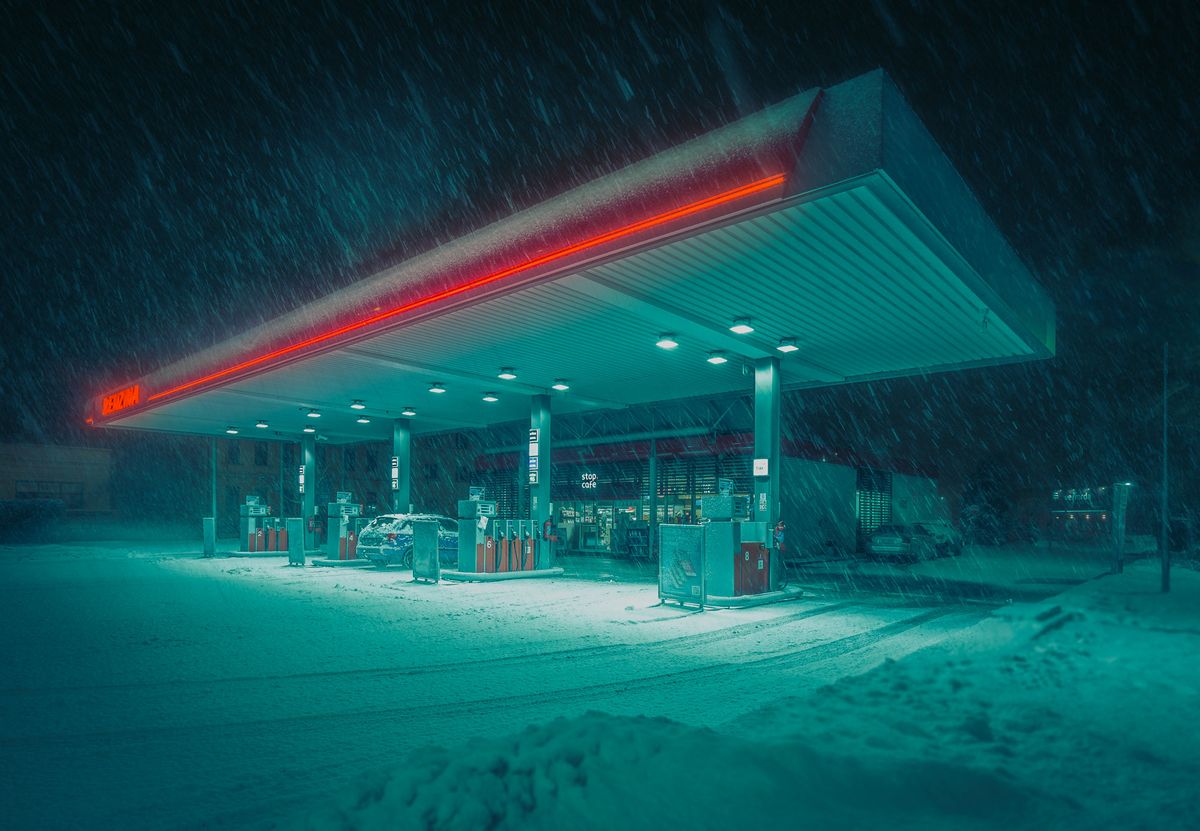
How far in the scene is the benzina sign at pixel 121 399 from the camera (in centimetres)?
2350

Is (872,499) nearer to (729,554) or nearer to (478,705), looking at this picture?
(729,554)

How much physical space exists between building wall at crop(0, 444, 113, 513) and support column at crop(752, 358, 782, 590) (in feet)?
132

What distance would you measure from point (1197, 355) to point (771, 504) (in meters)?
13.3

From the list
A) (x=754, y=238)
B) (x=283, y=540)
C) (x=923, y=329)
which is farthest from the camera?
(x=283, y=540)

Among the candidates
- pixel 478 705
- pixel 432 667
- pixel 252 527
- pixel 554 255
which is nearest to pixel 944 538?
pixel 554 255

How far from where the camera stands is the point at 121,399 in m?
24.8

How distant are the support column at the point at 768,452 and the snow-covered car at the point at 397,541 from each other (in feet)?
30.8

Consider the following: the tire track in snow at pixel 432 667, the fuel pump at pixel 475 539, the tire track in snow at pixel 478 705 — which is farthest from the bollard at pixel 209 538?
the tire track in snow at pixel 478 705

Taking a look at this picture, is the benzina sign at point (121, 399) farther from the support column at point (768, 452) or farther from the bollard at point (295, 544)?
the support column at point (768, 452)

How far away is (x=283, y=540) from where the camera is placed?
2880cm

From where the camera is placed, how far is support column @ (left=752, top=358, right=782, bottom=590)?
49.5ft

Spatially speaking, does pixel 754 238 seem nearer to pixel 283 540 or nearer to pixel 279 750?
pixel 279 750

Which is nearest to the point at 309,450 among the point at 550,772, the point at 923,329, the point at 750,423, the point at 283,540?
the point at 283,540

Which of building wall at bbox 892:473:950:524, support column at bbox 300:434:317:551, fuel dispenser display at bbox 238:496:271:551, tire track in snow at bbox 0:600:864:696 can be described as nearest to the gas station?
tire track in snow at bbox 0:600:864:696
